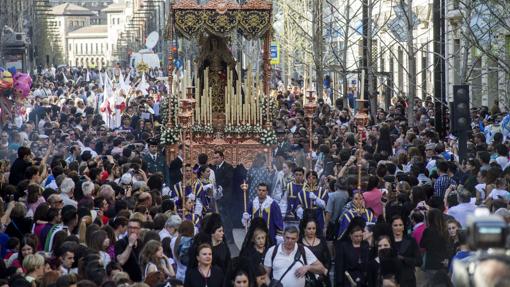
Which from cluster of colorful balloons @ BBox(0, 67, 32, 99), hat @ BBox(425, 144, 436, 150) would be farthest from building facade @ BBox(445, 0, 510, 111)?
cluster of colorful balloons @ BBox(0, 67, 32, 99)

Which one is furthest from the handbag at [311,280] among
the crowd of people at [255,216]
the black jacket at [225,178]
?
the black jacket at [225,178]

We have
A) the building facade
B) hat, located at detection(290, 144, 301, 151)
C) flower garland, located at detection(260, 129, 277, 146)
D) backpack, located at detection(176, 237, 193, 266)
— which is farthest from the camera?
the building facade

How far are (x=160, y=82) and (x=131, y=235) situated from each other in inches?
1955

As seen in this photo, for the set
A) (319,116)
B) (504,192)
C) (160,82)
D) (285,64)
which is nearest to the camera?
(504,192)

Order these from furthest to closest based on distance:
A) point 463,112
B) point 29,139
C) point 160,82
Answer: point 160,82
point 29,139
point 463,112

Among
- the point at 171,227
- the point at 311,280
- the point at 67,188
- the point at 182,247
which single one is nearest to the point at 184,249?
the point at 182,247

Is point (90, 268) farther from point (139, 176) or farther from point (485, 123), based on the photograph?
point (485, 123)

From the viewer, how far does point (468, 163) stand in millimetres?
18406

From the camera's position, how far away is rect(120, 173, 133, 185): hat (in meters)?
19.4

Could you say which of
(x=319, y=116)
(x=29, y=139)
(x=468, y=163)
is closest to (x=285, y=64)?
(x=319, y=116)

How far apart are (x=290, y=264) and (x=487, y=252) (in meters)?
7.13

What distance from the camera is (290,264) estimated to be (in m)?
11.9

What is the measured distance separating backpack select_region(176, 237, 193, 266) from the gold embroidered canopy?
50.5 ft

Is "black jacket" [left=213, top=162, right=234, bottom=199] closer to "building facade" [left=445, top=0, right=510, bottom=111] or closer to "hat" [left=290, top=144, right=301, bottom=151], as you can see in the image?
"hat" [left=290, top=144, right=301, bottom=151]
